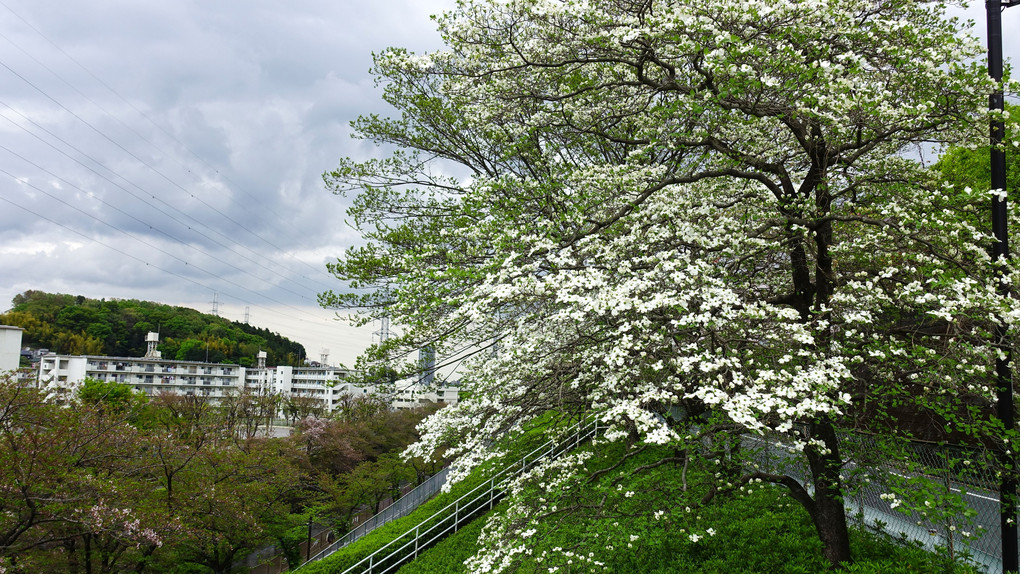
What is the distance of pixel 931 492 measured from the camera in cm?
472

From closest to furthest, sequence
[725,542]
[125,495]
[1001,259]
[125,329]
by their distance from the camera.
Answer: [1001,259] < [725,542] < [125,495] < [125,329]

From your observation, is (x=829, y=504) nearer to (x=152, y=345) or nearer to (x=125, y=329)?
(x=152, y=345)

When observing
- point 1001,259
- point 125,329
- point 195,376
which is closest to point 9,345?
point 195,376

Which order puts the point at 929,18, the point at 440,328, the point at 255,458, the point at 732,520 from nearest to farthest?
the point at 929,18
the point at 732,520
the point at 440,328
the point at 255,458

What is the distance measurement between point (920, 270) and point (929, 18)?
10.5 feet

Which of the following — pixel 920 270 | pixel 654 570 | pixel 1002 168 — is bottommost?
pixel 654 570

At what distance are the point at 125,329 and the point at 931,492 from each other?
3247 inches

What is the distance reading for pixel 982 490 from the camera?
21.1ft

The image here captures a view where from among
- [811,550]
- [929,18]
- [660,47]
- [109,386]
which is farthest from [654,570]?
[109,386]

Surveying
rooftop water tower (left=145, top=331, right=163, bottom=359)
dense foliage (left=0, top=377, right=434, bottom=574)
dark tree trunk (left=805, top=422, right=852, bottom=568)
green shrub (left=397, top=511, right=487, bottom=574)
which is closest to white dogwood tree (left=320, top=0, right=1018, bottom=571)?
dark tree trunk (left=805, top=422, right=852, bottom=568)

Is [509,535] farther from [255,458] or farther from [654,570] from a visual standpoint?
[255,458]

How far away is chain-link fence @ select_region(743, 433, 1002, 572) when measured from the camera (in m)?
4.55

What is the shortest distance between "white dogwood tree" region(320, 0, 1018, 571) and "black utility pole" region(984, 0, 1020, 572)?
0.17 metres

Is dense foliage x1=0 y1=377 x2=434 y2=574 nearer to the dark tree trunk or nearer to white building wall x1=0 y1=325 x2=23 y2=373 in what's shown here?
the dark tree trunk
